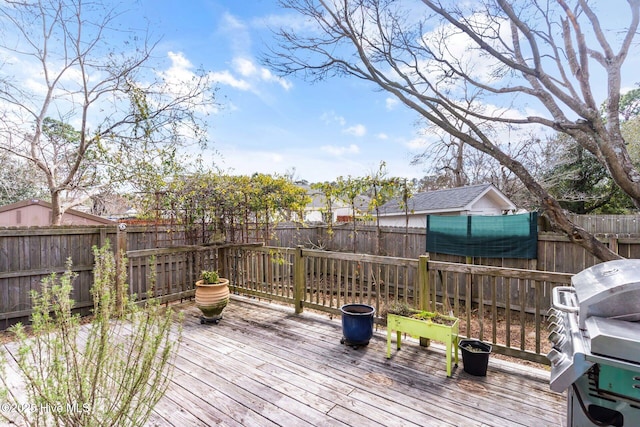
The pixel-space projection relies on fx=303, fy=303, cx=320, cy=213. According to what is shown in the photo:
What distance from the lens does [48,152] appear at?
5590mm

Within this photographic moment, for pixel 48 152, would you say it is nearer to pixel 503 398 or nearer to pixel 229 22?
pixel 229 22

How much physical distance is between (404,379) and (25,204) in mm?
12410

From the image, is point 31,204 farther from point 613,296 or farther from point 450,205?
point 613,296

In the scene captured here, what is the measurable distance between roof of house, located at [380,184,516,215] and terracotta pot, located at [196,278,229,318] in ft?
19.0

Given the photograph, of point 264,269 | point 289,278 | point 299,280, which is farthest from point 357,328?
point 264,269

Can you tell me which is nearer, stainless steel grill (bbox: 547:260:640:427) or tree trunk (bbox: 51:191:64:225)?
stainless steel grill (bbox: 547:260:640:427)

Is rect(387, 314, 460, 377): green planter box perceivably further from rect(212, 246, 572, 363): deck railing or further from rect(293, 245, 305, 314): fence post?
rect(293, 245, 305, 314): fence post

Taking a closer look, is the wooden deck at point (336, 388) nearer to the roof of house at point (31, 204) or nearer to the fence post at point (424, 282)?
the fence post at point (424, 282)

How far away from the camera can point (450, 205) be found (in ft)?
30.5

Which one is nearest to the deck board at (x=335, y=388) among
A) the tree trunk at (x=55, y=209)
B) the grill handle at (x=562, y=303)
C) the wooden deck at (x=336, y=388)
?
the wooden deck at (x=336, y=388)

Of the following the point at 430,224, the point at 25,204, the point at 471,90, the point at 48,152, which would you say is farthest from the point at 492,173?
the point at 25,204

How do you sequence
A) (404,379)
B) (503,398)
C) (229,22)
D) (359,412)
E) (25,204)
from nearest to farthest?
1. (359,412)
2. (503,398)
3. (404,379)
4. (229,22)
5. (25,204)

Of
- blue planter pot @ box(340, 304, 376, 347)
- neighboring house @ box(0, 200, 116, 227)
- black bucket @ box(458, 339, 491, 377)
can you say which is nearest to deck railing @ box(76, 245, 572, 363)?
blue planter pot @ box(340, 304, 376, 347)

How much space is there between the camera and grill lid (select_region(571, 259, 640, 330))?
142 centimetres
